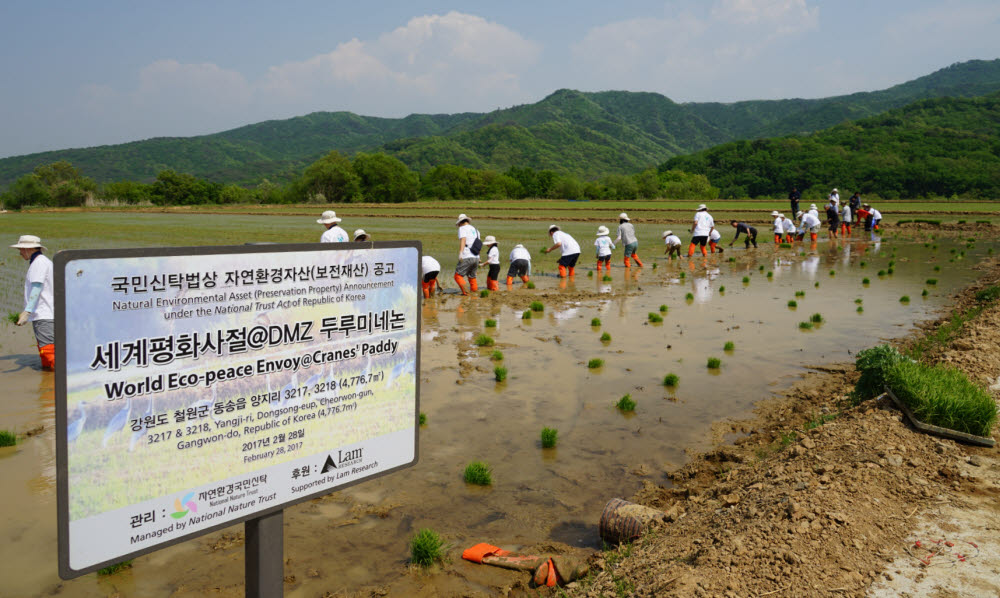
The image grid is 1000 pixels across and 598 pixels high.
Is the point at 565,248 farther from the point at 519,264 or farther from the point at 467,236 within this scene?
the point at 467,236

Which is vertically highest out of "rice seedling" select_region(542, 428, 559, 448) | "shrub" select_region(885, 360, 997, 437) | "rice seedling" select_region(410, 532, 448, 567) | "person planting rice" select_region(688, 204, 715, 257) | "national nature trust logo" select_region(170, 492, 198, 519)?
"person planting rice" select_region(688, 204, 715, 257)

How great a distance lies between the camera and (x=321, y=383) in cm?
300

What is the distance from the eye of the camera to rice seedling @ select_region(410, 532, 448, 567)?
15.9 feet

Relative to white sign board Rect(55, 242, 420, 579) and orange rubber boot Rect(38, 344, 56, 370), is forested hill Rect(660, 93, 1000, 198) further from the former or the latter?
white sign board Rect(55, 242, 420, 579)

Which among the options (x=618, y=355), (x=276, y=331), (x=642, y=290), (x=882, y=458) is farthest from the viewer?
(x=642, y=290)

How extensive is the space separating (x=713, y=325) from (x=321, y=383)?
38.2ft

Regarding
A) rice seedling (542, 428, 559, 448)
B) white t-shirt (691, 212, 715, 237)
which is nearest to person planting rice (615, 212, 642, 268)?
white t-shirt (691, 212, 715, 237)

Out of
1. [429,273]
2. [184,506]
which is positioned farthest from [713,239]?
[184,506]

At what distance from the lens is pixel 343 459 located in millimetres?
3104

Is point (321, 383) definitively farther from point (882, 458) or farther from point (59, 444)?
point (882, 458)

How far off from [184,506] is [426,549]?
2603mm

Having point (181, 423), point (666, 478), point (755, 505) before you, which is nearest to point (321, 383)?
point (181, 423)

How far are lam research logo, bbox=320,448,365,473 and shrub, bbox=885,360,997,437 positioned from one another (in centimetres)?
563

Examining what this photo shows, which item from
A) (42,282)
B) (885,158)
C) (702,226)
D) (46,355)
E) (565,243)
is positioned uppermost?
(885,158)
